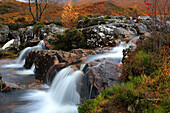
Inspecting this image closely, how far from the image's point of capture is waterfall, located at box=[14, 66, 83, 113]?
5.94m

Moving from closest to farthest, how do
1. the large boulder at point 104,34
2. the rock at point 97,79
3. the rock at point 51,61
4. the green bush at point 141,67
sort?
1. the green bush at point 141,67
2. the rock at point 97,79
3. the rock at point 51,61
4. the large boulder at point 104,34

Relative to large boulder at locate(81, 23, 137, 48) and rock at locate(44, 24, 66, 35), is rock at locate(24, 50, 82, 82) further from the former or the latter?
rock at locate(44, 24, 66, 35)

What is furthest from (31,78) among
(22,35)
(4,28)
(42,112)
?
(4,28)

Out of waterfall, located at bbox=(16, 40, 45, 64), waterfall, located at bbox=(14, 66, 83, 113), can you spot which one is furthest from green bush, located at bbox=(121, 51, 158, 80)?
waterfall, located at bbox=(16, 40, 45, 64)

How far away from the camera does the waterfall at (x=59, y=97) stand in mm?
5941

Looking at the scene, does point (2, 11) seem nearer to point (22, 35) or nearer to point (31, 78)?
point (22, 35)

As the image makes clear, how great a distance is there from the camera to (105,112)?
10.9 feet

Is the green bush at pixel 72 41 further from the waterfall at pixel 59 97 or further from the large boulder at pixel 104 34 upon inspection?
the waterfall at pixel 59 97

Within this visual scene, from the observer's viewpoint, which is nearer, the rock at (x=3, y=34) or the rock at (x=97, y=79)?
the rock at (x=97, y=79)

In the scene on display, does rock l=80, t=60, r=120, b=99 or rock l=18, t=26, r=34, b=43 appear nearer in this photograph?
rock l=80, t=60, r=120, b=99

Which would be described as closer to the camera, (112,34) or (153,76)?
(153,76)

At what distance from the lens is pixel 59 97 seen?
21.6 ft

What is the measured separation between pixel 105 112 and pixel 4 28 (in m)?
26.8

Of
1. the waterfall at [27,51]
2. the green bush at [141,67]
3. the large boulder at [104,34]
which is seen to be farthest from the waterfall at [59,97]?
the waterfall at [27,51]
